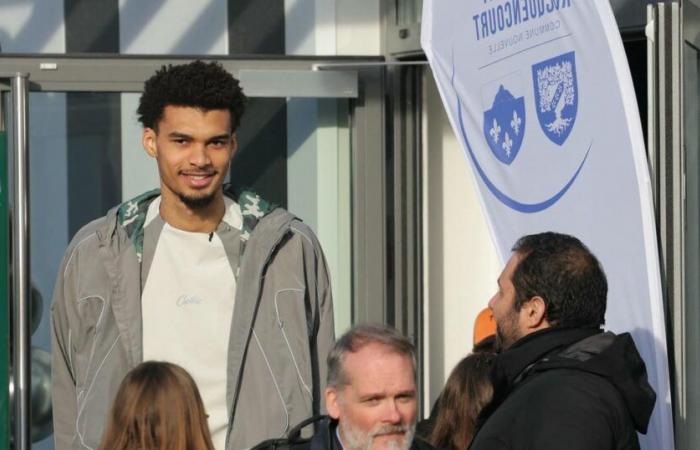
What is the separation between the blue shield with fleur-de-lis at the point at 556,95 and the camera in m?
4.59

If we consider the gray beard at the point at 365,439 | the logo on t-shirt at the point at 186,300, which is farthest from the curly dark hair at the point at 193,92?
the gray beard at the point at 365,439

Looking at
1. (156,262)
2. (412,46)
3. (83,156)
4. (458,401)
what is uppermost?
(412,46)

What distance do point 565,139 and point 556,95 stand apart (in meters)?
0.14

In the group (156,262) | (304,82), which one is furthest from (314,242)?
(304,82)

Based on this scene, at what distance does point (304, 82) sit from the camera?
7.48 m

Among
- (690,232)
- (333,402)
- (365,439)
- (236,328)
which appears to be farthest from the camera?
(690,232)

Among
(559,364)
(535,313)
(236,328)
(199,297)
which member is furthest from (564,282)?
(199,297)

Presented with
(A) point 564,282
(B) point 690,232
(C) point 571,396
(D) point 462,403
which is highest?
(B) point 690,232

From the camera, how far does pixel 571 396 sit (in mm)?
3859

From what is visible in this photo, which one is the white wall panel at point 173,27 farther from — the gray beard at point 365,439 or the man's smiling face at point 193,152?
the gray beard at point 365,439

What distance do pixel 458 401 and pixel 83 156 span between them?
9.94 feet

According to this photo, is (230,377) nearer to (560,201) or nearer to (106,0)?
(560,201)

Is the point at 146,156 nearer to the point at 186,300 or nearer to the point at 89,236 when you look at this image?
the point at 89,236

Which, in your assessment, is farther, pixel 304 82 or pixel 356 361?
pixel 304 82
